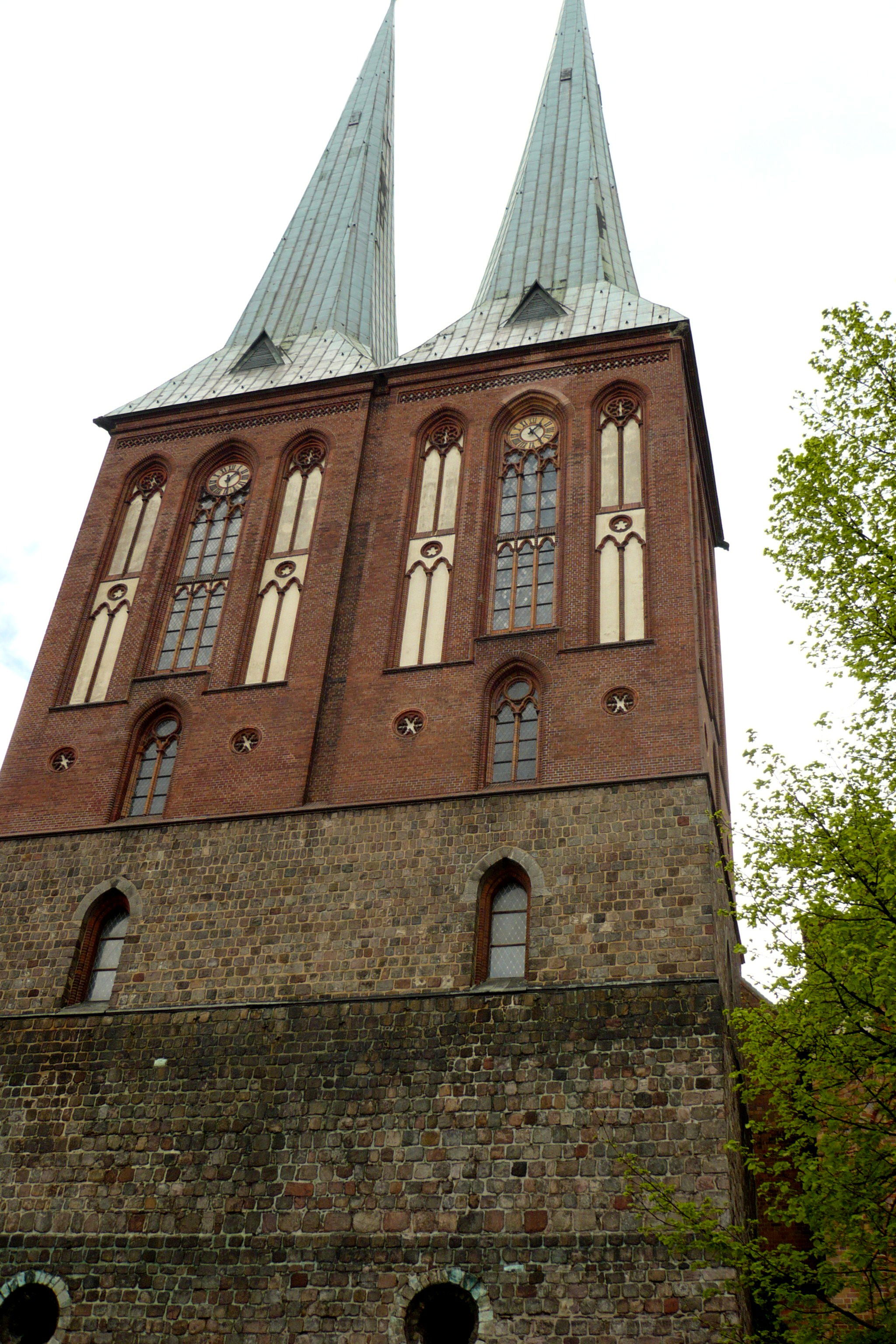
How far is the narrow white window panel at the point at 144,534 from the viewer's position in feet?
74.7

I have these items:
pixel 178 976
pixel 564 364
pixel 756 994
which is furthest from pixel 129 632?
pixel 756 994

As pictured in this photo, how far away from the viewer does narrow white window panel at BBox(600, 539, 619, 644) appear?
1897 centimetres

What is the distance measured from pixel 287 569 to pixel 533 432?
4.98 metres

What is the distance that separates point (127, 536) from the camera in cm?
2331

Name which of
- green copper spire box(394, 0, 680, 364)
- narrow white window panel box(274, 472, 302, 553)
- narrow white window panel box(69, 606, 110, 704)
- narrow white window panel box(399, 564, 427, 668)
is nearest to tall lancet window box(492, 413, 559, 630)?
narrow white window panel box(399, 564, 427, 668)

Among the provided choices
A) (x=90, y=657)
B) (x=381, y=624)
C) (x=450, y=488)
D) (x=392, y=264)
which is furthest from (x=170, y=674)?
(x=392, y=264)

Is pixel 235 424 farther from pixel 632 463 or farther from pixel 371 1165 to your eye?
pixel 371 1165

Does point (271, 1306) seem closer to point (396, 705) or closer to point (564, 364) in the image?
point (396, 705)

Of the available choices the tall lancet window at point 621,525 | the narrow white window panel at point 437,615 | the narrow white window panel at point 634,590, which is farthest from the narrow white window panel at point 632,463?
the narrow white window panel at point 437,615

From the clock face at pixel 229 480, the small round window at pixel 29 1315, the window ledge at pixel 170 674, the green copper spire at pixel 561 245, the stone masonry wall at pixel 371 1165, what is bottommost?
the small round window at pixel 29 1315

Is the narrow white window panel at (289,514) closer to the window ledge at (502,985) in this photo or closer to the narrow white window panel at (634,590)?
the narrow white window panel at (634,590)

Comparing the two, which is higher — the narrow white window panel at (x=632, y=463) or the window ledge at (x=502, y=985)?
the narrow white window panel at (x=632, y=463)

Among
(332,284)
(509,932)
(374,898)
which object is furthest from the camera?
(332,284)

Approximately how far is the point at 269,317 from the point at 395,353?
373cm
